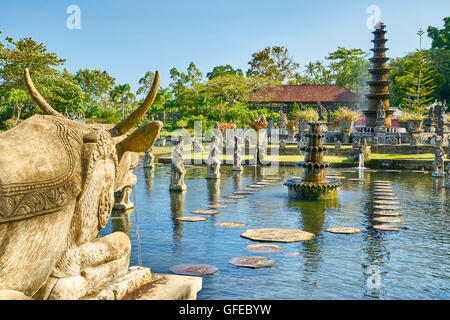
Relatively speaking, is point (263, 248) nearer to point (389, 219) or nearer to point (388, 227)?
point (388, 227)

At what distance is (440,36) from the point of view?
57.9 m

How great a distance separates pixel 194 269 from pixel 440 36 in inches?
2295

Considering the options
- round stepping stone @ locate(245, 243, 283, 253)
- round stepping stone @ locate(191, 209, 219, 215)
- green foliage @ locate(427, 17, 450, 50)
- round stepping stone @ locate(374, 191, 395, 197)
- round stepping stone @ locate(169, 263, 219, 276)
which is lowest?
round stepping stone @ locate(169, 263, 219, 276)

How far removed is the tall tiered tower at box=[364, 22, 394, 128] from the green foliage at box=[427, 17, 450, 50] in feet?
67.2

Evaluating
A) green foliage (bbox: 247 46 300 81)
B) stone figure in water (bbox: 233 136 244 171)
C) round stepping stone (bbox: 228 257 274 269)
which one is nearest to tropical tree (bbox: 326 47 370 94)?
green foliage (bbox: 247 46 300 81)

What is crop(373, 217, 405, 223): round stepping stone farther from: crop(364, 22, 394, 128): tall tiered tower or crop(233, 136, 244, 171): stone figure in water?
crop(364, 22, 394, 128): tall tiered tower

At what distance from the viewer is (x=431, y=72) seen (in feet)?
170

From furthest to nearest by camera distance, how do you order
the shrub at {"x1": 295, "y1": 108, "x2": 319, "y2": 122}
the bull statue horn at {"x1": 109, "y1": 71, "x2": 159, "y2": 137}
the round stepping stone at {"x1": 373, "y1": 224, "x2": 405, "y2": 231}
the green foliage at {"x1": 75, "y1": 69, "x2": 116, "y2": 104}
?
the green foliage at {"x1": 75, "y1": 69, "x2": 116, "y2": 104}, the shrub at {"x1": 295, "y1": 108, "x2": 319, "y2": 122}, the round stepping stone at {"x1": 373, "y1": 224, "x2": 405, "y2": 231}, the bull statue horn at {"x1": 109, "y1": 71, "x2": 159, "y2": 137}

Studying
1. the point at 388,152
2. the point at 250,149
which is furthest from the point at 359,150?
the point at 250,149

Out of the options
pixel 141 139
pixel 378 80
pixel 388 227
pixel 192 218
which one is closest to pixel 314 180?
pixel 388 227

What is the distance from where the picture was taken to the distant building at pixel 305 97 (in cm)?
5381

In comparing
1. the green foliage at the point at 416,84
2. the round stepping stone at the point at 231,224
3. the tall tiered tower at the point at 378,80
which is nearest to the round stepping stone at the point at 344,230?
the round stepping stone at the point at 231,224

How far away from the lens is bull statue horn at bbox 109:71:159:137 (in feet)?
13.6
